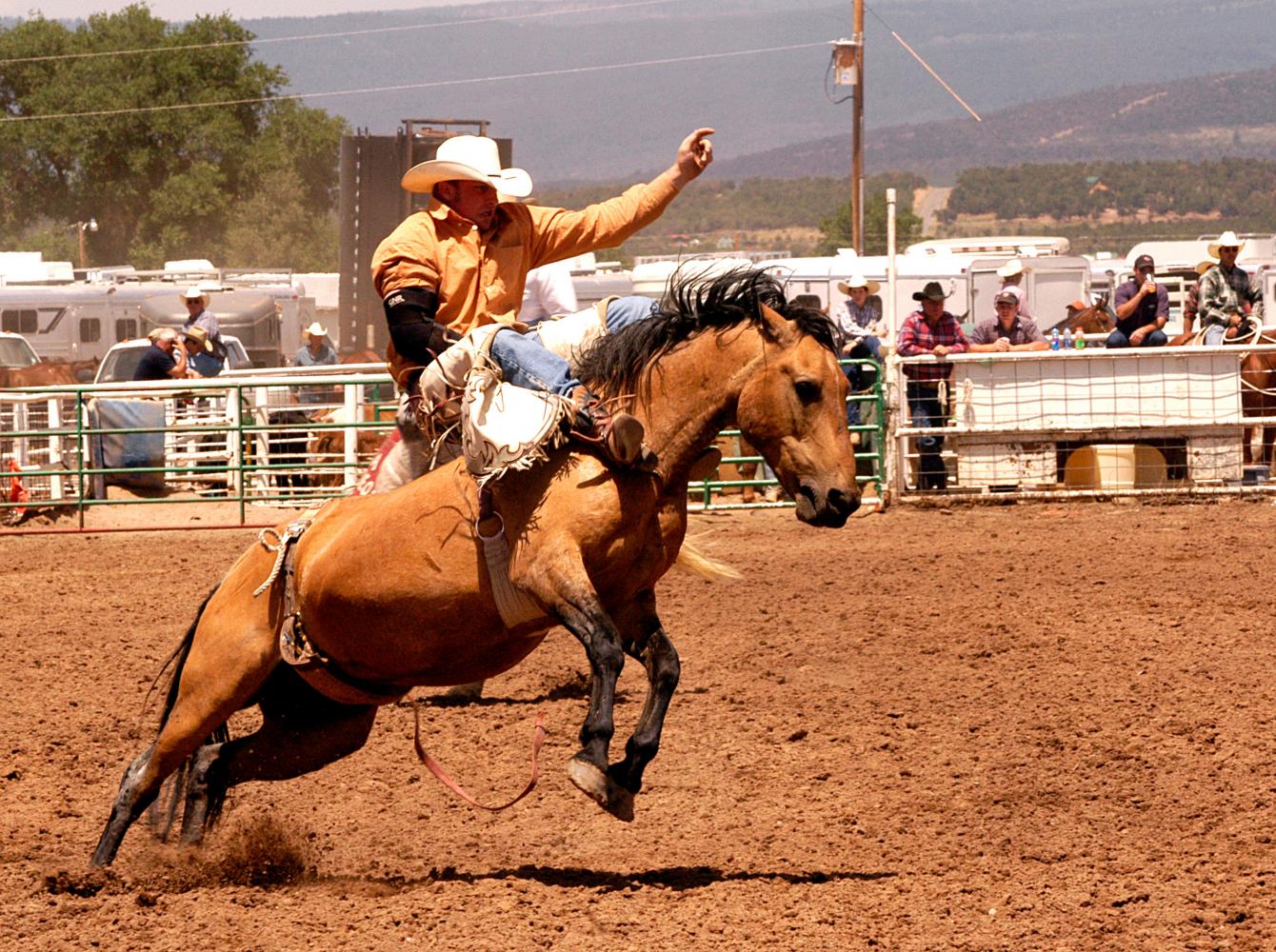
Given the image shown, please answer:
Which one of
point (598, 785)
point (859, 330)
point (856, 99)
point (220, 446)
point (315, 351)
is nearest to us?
point (598, 785)

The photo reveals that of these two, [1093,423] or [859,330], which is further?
[859,330]

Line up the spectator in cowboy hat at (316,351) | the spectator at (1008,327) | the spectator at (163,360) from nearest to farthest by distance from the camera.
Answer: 1. the spectator at (1008,327)
2. the spectator at (163,360)
3. the spectator in cowboy hat at (316,351)

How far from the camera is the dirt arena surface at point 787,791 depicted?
4.30 m

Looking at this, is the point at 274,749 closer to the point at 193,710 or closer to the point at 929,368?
the point at 193,710

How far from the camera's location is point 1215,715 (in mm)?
6258

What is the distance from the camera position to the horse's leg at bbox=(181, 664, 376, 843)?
537cm

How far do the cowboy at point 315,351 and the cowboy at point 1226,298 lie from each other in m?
9.32

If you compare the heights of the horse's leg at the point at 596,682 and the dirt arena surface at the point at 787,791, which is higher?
the horse's leg at the point at 596,682

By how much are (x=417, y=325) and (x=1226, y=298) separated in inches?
401

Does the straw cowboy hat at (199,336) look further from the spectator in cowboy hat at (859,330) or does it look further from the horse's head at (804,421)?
the horse's head at (804,421)

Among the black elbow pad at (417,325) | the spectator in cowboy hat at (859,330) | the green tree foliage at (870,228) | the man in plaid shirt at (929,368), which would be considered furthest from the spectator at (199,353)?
the green tree foliage at (870,228)

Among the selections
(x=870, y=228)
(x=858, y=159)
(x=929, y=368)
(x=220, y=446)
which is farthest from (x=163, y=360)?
(x=870, y=228)

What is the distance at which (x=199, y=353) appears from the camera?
51.2ft

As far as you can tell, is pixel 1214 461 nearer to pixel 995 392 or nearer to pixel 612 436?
pixel 995 392
